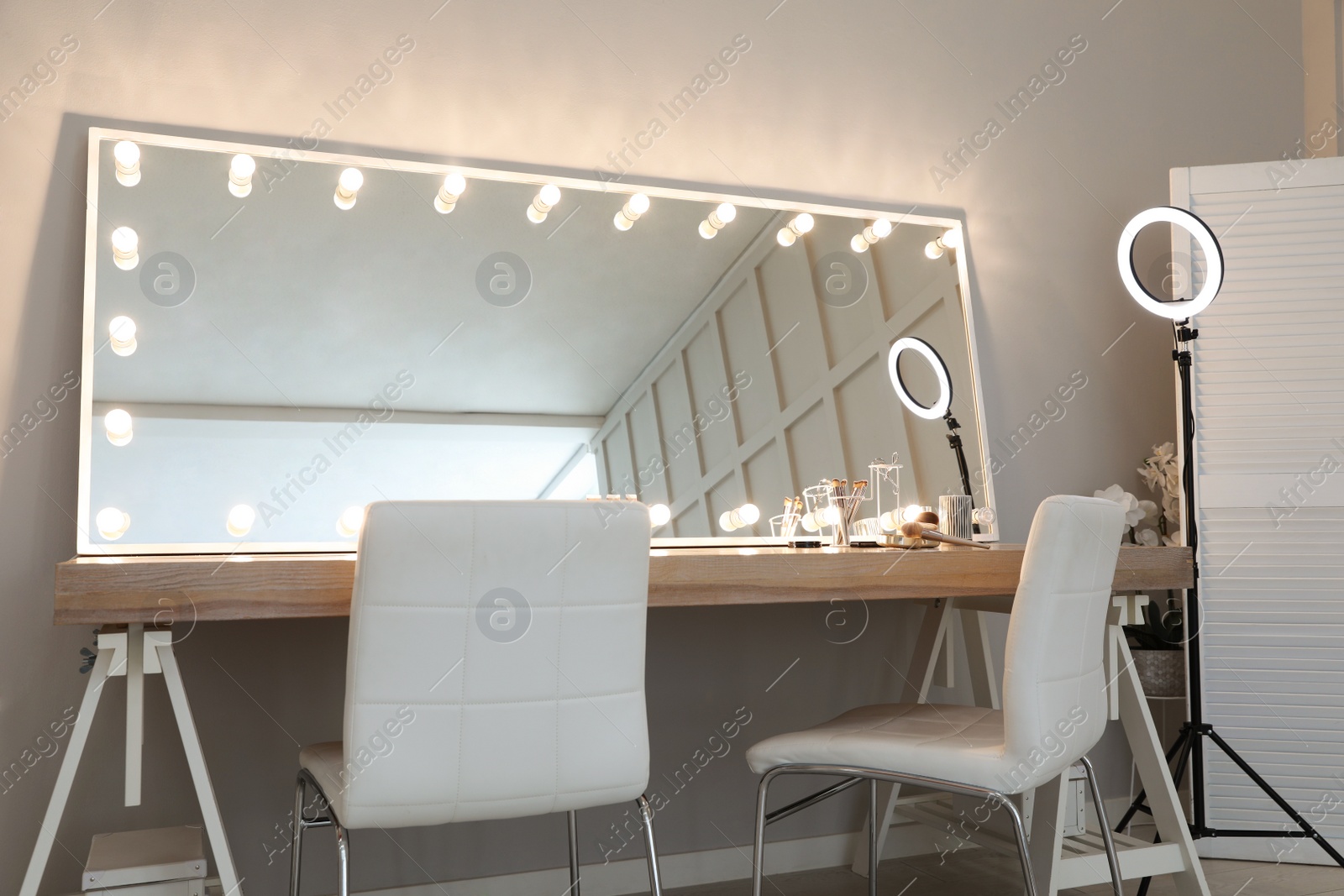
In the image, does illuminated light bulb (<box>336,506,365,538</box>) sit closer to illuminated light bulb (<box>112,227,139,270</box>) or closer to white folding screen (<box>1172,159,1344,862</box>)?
illuminated light bulb (<box>112,227,139,270</box>)

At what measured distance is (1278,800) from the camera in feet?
7.82

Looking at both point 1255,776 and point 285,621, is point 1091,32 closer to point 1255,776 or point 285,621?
point 1255,776

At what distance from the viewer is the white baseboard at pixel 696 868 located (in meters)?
2.21

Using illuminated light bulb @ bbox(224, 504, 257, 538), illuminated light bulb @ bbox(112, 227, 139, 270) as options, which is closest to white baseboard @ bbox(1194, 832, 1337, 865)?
illuminated light bulb @ bbox(224, 504, 257, 538)

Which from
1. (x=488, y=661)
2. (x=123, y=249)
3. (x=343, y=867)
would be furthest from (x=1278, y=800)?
(x=123, y=249)

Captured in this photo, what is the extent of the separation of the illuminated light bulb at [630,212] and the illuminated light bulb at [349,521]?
90cm

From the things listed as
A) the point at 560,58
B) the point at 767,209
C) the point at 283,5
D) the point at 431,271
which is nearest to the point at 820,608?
the point at 767,209

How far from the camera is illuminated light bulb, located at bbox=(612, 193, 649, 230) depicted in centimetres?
240

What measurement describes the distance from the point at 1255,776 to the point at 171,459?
102 inches

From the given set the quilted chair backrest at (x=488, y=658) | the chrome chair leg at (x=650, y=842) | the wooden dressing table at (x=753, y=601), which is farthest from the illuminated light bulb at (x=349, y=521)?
the chrome chair leg at (x=650, y=842)

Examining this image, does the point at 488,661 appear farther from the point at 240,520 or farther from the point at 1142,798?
the point at 1142,798

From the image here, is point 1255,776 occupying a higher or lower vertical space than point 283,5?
lower

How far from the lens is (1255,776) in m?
2.46

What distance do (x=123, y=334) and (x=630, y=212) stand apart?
3.69 ft
